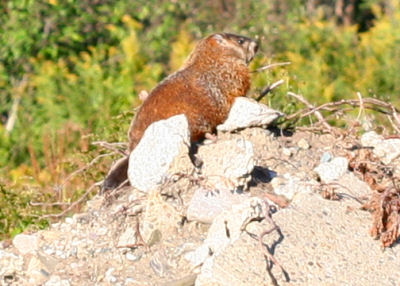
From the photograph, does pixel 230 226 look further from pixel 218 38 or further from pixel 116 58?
pixel 116 58

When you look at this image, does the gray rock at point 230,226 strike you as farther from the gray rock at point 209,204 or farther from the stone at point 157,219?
the stone at point 157,219

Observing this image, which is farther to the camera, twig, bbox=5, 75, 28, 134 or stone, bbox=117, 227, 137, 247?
twig, bbox=5, 75, 28, 134

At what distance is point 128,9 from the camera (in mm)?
12734

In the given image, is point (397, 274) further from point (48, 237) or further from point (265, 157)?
point (48, 237)

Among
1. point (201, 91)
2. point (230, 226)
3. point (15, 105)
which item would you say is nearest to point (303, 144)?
point (201, 91)

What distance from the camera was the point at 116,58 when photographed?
11.5 meters

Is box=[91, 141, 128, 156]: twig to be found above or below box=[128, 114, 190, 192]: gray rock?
below

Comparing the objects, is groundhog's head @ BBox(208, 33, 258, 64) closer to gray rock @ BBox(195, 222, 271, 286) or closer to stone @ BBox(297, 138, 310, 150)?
stone @ BBox(297, 138, 310, 150)

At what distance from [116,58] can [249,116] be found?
6371 mm

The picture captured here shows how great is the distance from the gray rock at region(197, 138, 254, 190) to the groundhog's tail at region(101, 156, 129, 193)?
1.71ft

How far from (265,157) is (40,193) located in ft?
5.44

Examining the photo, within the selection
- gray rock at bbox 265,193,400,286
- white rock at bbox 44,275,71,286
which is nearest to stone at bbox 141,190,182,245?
white rock at bbox 44,275,71,286

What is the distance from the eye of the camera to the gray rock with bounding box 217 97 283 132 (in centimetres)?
525

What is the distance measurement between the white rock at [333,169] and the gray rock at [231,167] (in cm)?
42
